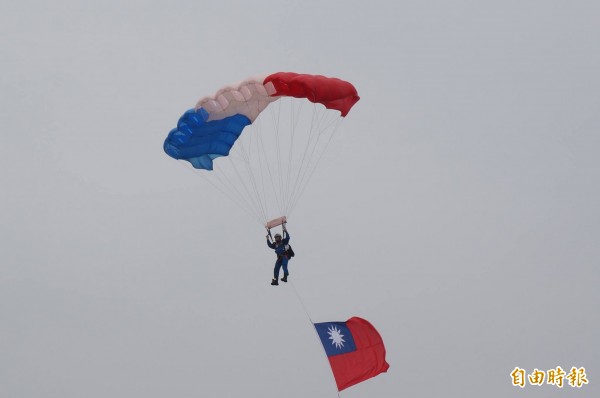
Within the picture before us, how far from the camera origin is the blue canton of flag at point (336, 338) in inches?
1179

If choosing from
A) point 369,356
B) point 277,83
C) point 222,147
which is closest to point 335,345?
point 369,356

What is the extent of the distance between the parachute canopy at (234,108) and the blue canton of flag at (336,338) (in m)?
6.11

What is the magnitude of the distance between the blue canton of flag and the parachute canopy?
6109 millimetres

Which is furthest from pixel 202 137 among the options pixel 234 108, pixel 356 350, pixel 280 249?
pixel 356 350

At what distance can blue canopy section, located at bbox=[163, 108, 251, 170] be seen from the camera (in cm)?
2770

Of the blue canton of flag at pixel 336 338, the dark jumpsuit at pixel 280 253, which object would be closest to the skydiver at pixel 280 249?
the dark jumpsuit at pixel 280 253

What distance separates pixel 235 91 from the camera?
2634 cm

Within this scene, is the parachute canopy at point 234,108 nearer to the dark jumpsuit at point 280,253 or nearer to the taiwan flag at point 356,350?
the dark jumpsuit at point 280,253

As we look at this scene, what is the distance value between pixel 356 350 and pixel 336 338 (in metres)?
0.72

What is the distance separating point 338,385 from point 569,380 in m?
7.76

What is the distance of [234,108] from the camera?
91.7 ft

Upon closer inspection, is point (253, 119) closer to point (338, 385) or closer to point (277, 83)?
point (277, 83)

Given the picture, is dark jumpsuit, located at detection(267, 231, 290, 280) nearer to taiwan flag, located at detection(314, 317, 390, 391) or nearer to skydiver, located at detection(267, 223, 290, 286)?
skydiver, located at detection(267, 223, 290, 286)

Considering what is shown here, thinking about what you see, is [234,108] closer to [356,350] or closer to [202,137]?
[202,137]
